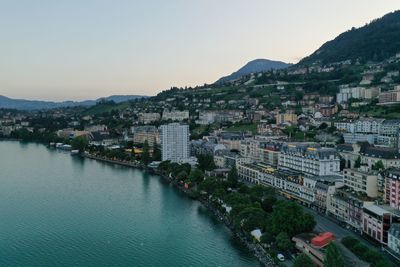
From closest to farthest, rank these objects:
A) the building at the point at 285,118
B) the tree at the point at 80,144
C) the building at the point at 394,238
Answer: the building at the point at 394,238 → the building at the point at 285,118 → the tree at the point at 80,144

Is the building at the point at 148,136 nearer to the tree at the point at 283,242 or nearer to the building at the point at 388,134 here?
the building at the point at 388,134

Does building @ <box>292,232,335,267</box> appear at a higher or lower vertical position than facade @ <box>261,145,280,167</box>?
lower

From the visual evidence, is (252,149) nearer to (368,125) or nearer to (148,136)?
(368,125)

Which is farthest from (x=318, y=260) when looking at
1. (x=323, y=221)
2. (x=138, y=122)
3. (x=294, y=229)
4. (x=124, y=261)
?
(x=138, y=122)

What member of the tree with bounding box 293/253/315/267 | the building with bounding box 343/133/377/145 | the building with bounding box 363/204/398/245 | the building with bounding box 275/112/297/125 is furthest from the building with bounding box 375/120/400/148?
the tree with bounding box 293/253/315/267

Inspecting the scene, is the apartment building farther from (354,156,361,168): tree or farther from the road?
the road

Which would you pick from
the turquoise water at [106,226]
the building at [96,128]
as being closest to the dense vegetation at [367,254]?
the turquoise water at [106,226]

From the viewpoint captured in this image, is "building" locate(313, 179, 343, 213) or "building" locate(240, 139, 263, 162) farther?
"building" locate(240, 139, 263, 162)
